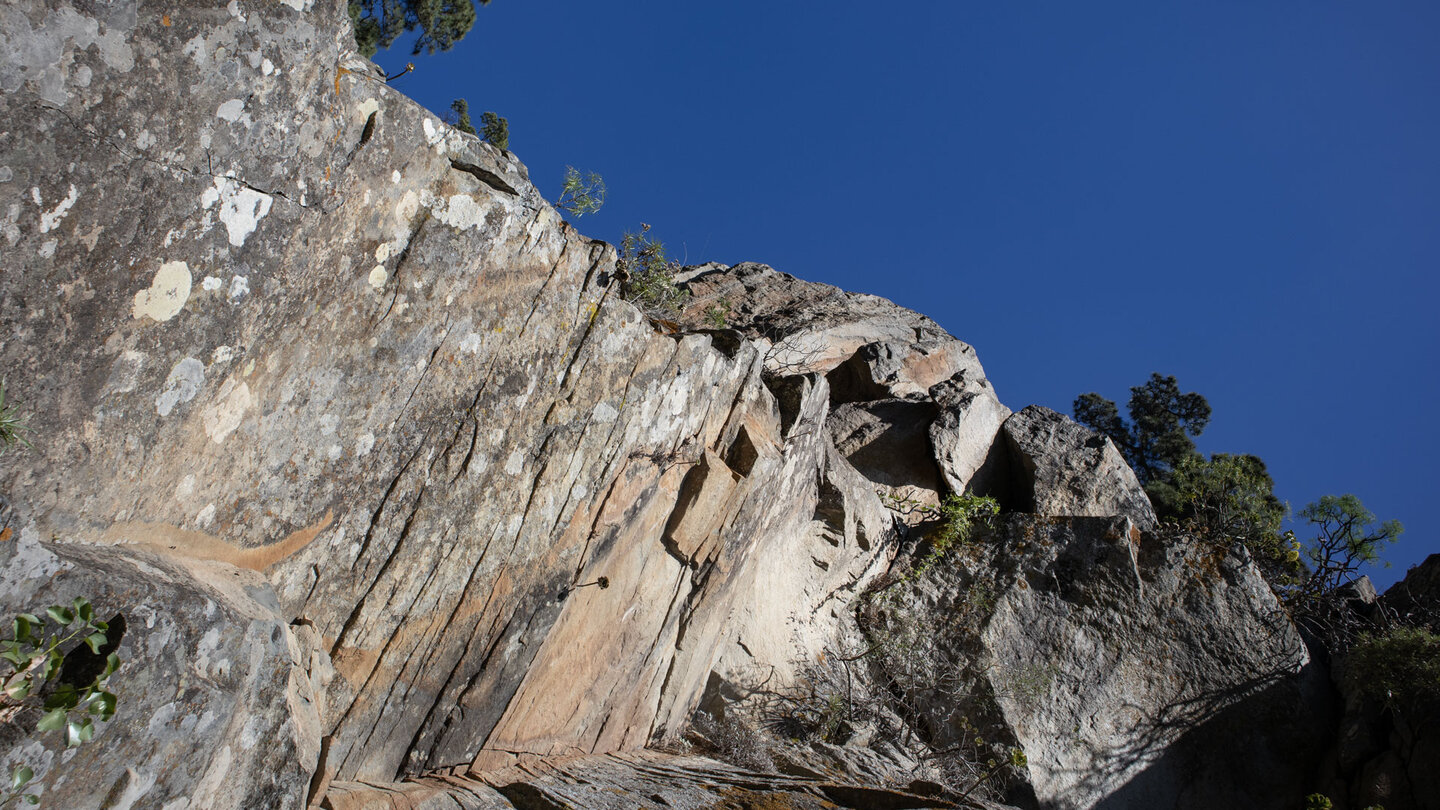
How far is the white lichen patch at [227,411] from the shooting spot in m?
4.26

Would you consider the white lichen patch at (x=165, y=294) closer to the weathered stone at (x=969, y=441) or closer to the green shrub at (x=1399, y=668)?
the weathered stone at (x=969, y=441)

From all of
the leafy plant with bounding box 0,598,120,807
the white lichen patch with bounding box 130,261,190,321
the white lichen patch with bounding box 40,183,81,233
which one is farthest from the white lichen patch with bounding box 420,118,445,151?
the leafy plant with bounding box 0,598,120,807

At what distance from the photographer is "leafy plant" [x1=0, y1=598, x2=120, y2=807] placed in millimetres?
2977

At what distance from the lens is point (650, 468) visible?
6.86 metres

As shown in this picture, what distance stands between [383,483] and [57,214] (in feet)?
7.29

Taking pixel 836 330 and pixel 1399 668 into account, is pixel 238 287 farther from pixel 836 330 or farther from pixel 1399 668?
pixel 1399 668

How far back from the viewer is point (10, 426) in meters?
3.41

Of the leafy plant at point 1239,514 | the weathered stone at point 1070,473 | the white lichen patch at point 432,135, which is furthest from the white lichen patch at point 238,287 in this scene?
the leafy plant at point 1239,514

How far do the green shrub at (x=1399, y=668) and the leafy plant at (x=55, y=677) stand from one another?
11388 mm

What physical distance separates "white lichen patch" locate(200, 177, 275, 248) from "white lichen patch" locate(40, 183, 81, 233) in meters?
0.51

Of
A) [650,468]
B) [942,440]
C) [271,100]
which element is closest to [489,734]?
[650,468]

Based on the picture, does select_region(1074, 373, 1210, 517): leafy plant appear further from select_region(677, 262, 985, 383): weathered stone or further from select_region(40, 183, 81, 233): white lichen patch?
select_region(40, 183, 81, 233): white lichen patch

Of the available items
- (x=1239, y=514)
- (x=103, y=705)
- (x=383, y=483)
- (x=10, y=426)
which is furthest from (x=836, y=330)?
(x=103, y=705)

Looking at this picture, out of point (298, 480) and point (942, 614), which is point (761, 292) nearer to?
point (942, 614)
